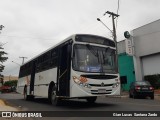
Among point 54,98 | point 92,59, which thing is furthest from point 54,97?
point 92,59

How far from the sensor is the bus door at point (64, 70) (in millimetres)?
12914

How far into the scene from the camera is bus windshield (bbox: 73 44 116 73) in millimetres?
12680

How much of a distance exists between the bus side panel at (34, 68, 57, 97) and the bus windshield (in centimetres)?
237

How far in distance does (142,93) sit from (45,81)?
10701 mm

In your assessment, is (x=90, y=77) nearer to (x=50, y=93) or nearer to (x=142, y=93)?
(x=50, y=93)

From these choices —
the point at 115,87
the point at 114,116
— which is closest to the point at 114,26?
the point at 115,87

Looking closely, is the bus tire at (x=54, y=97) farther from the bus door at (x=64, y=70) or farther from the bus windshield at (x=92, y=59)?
the bus windshield at (x=92, y=59)

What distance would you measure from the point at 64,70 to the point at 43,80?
364 cm

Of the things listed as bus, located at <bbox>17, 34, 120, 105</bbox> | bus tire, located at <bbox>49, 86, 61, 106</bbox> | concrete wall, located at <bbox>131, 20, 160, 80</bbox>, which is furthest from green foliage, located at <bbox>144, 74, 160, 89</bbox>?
A: bus tire, located at <bbox>49, 86, 61, 106</bbox>

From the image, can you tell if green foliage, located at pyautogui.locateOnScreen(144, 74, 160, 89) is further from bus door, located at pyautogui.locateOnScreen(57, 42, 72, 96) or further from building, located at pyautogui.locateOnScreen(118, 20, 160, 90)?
bus door, located at pyautogui.locateOnScreen(57, 42, 72, 96)

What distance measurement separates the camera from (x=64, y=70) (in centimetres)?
1356

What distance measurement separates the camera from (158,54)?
32.8 m

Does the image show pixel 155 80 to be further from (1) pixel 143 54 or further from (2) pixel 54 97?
(2) pixel 54 97

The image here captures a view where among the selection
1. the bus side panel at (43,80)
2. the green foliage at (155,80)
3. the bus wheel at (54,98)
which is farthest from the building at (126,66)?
the bus wheel at (54,98)
